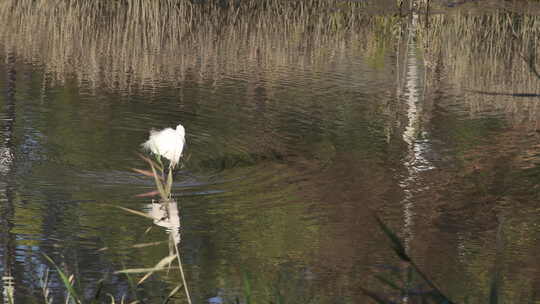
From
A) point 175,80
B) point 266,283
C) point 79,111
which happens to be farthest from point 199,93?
point 266,283

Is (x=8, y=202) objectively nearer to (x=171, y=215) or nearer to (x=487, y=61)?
(x=171, y=215)

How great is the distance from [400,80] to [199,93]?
3265 mm

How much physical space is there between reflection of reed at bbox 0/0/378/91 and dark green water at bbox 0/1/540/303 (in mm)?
71

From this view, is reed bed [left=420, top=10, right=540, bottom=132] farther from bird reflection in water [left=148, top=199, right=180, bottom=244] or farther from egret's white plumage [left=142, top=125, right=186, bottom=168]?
bird reflection in water [left=148, top=199, right=180, bottom=244]

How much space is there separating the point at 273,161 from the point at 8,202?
2.63m

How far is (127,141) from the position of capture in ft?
30.8

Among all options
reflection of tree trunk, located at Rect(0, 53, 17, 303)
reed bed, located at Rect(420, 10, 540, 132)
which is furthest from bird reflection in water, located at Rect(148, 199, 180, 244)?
reed bed, located at Rect(420, 10, 540, 132)

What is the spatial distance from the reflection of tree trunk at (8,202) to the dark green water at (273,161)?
0.09 ft

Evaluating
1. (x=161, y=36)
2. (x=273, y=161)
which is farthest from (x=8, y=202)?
(x=161, y=36)

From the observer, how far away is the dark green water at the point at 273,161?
612 centimetres

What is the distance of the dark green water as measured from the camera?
612 cm

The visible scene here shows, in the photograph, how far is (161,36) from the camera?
15.5 metres

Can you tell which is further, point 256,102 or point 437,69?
point 437,69

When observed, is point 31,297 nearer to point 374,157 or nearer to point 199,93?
point 374,157
